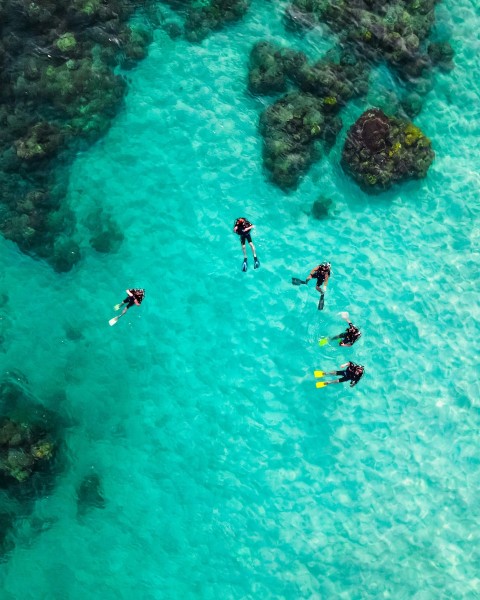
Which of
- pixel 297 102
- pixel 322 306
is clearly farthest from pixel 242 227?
pixel 297 102

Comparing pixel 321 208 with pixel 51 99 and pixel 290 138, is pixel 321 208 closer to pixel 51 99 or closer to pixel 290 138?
pixel 290 138

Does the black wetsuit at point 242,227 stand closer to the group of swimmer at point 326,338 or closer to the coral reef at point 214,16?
the group of swimmer at point 326,338

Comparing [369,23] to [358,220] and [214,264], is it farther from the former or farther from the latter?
[214,264]

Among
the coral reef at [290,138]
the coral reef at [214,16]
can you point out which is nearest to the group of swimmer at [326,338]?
the coral reef at [290,138]

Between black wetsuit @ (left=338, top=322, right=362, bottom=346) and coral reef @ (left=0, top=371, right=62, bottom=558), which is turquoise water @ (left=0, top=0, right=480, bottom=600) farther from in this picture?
black wetsuit @ (left=338, top=322, right=362, bottom=346)

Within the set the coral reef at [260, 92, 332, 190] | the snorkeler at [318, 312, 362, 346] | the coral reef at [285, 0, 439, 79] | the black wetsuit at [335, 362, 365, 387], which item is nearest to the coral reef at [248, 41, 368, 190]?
the coral reef at [260, 92, 332, 190]
